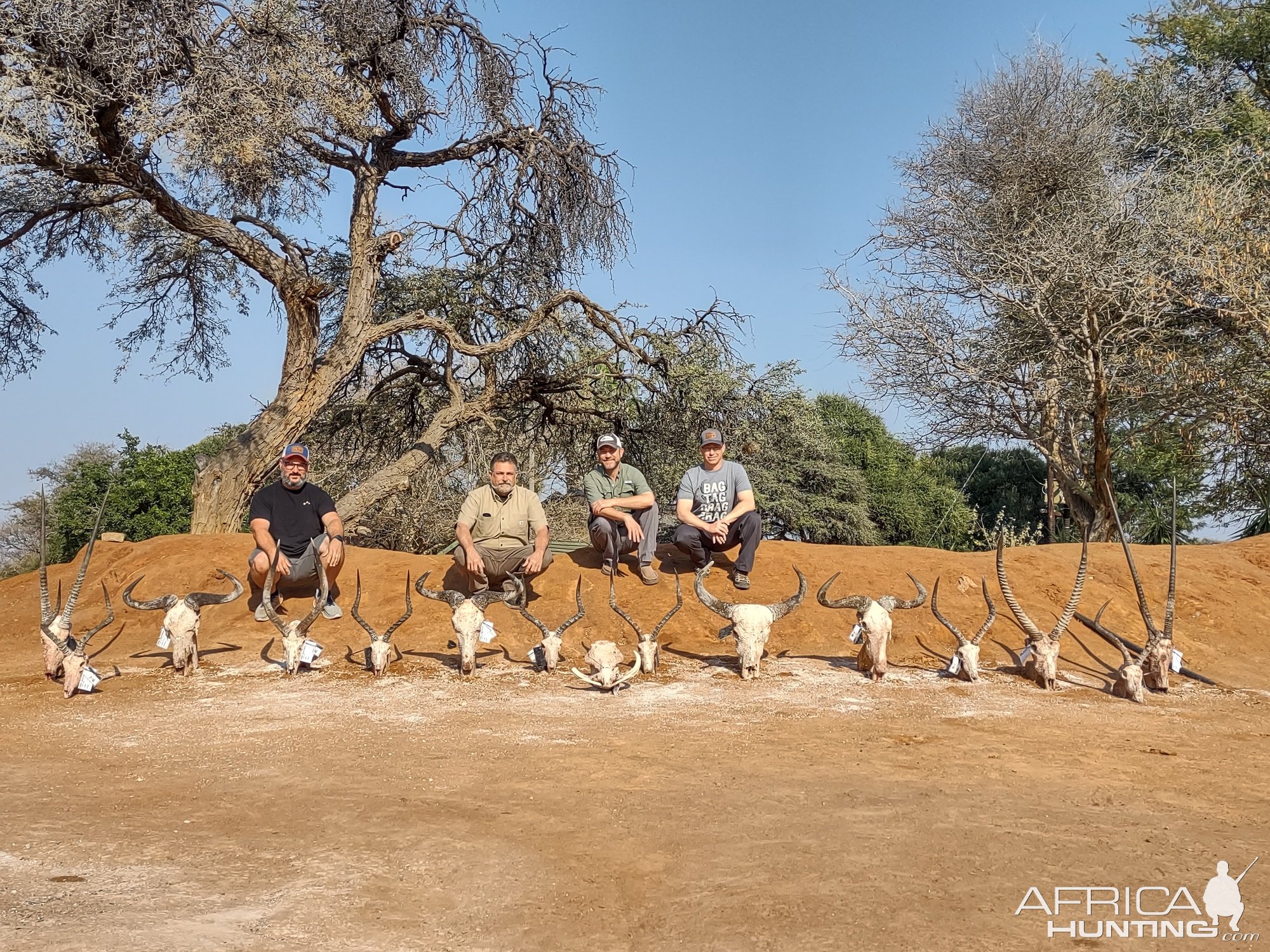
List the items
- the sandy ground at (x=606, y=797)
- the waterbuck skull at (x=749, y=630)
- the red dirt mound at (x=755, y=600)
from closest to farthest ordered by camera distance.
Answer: the sandy ground at (x=606, y=797), the waterbuck skull at (x=749, y=630), the red dirt mound at (x=755, y=600)

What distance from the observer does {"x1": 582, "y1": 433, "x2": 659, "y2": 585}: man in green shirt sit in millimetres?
10070

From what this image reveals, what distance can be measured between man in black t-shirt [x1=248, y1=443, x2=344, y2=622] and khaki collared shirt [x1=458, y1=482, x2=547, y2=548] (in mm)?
1313

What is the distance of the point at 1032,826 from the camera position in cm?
452

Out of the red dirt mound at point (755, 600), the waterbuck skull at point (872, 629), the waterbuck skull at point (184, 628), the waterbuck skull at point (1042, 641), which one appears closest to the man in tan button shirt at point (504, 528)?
the red dirt mound at point (755, 600)

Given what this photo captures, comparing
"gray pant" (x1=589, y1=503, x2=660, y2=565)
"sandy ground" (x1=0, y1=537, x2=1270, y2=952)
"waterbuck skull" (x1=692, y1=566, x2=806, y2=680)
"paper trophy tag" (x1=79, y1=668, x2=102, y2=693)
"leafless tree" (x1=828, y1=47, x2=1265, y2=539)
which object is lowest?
"paper trophy tag" (x1=79, y1=668, x2=102, y2=693)

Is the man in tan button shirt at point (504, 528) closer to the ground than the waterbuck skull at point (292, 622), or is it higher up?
higher up

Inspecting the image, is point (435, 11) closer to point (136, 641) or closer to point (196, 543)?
point (196, 543)

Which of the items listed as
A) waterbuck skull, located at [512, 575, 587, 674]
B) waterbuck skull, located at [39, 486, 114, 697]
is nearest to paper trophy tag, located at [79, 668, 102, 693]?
waterbuck skull, located at [39, 486, 114, 697]

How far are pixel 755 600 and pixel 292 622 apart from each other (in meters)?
4.41

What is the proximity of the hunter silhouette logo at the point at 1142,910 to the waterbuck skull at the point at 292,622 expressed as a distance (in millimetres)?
6387

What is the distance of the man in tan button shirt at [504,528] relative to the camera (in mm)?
9703

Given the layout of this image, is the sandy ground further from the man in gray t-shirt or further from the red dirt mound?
the man in gray t-shirt

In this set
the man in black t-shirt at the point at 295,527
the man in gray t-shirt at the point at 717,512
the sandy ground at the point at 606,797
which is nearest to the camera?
the sandy ground at the point at 606,797

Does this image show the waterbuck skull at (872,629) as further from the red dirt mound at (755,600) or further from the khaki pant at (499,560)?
the khaki pant at (499,560)
